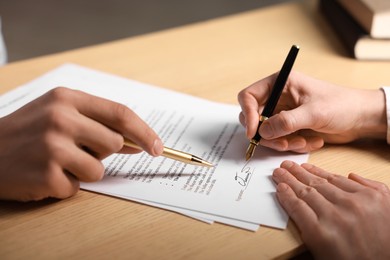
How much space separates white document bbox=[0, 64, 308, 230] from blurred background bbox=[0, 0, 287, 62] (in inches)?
67.0

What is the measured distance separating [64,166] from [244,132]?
0.99 ft

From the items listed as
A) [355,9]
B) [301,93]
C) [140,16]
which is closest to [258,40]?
[355,9]

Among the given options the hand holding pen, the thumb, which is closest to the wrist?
the hand holding pen

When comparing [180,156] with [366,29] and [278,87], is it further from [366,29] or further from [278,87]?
[366,29]

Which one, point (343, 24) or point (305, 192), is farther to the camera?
point (343, 24)

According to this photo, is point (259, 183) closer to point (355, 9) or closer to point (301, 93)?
point (301, 93)

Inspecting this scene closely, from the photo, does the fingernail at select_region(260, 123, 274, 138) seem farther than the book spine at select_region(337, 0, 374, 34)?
No

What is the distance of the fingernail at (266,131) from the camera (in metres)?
0.71

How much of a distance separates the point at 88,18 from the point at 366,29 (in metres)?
2.03

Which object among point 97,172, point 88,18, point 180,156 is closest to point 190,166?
point 180,156

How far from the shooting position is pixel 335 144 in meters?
0.78

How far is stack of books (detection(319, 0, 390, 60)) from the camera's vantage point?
972 mm

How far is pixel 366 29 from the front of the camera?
39.4 inches
